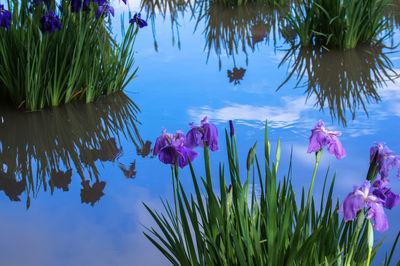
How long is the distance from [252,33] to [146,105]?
1721 millimetres

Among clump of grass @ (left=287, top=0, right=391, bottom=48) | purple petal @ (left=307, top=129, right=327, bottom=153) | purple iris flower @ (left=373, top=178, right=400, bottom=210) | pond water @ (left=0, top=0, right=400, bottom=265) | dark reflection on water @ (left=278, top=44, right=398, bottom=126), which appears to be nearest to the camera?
purple iris flower @ (left=373, top=178, right=400, bottom=210)

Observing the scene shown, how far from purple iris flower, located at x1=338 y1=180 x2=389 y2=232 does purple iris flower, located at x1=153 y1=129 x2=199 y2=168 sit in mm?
397

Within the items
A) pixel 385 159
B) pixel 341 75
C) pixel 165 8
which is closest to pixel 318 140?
pixel 385 159

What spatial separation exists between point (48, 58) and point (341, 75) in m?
1.99

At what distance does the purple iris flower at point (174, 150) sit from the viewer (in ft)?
4.38

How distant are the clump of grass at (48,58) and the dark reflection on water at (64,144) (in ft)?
0.37

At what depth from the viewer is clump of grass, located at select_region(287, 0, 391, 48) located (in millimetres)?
4066

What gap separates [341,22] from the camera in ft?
13.4

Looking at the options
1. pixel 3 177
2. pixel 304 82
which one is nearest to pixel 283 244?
pixel 3 177

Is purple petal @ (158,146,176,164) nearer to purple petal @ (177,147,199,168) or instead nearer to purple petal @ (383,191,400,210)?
purple petal @ (177,147,199,168)

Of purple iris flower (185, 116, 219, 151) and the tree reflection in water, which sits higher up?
purple iris flower (185, 116, 219, 151)

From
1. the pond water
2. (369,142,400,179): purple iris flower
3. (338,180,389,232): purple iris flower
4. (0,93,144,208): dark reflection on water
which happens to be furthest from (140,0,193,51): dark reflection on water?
(338,180,389,232): purple iris flower

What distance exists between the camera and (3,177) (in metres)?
2.66

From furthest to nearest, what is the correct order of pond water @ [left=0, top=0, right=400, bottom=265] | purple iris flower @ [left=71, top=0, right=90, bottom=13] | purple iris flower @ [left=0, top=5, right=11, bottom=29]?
purple iris flower @ [left=71, top=0, right=90, bottom=13] → purple iris flower @ [left=0, top=5, right=11, bottom=29] → pond water @ [left=0, top=0, right=400, bottom=265]
